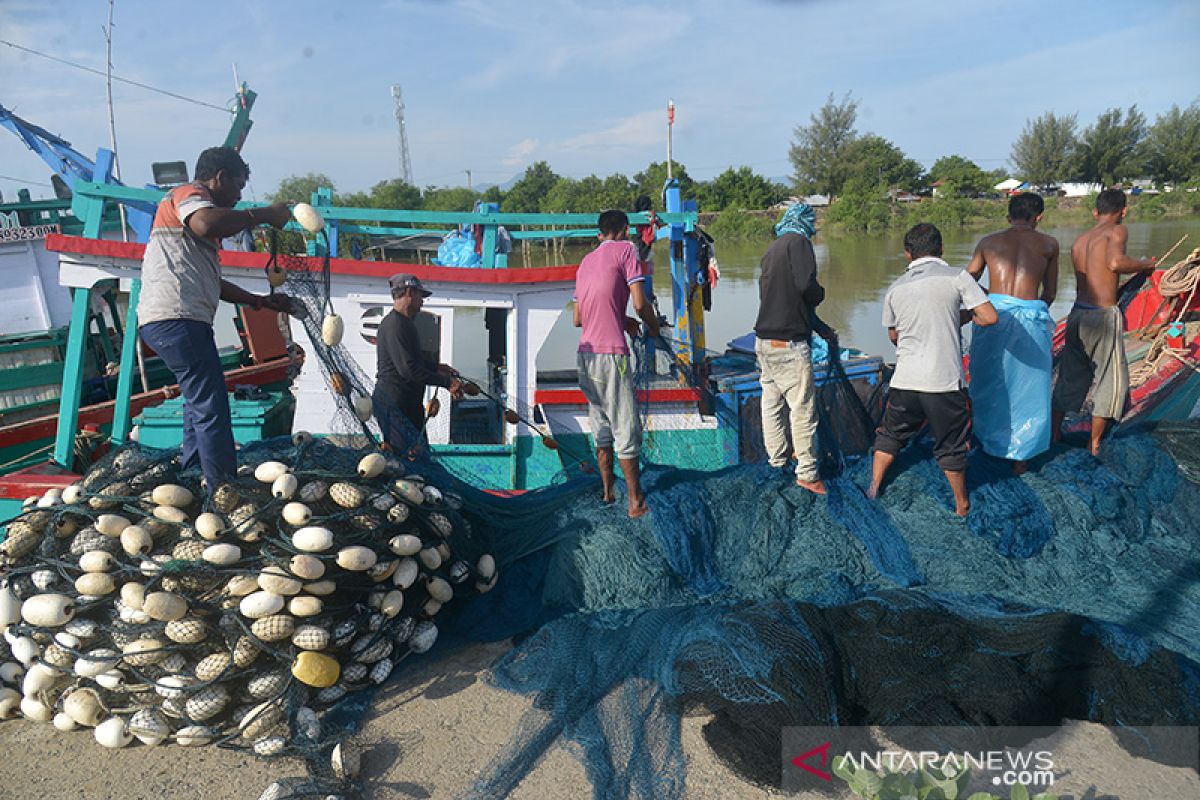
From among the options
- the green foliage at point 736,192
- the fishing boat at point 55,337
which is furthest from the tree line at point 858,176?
the fishing boat at point 55,337

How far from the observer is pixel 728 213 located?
37250 mm

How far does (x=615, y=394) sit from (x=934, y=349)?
163 cm

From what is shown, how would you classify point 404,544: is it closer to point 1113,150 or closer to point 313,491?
point 313,491

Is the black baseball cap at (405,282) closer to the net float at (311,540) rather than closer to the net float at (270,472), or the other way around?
the net float at (270,472)

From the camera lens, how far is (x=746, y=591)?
3.77m

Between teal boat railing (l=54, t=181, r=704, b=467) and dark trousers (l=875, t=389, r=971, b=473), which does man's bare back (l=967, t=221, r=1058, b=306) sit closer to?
dark trousers (l=875, t=389, r=971, b=473)

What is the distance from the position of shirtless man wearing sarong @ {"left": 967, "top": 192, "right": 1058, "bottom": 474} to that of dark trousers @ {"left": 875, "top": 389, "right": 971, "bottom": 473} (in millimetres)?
497

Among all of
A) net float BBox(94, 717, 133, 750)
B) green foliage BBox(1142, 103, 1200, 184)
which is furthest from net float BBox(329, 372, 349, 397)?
green foliage BBox(1142, 103, 1200, 184)

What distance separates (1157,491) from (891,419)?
1590mm

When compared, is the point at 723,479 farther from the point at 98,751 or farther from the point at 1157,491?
the point at 98,751

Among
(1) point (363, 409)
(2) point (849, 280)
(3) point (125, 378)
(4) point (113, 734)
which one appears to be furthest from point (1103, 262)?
(2) point (849, 280)

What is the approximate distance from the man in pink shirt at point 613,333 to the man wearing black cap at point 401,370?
0.96 metres

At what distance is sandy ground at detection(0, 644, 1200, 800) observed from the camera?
2701 mm

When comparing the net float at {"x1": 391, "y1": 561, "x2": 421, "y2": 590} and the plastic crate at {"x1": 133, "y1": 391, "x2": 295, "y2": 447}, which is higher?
the plastic crate at {"x1": 133, "y1": 391, "x2": 295, "y2": 447}
